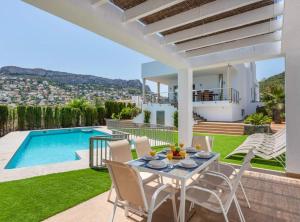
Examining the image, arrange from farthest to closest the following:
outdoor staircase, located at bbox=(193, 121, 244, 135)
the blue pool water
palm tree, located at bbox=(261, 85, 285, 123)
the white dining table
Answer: palm tree, located at bbox=(261, 85, 285, 123) < outdoor staircase, located at bbox=(193, 121, 244, 135) < the blue pool water < the white dining table

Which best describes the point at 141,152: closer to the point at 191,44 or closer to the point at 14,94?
the point at 191,44

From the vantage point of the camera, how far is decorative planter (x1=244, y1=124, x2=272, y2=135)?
1165 cm

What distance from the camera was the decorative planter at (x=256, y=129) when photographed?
11.6m

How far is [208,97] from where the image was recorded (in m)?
16.5

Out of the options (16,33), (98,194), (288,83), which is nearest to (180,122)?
(288,83)

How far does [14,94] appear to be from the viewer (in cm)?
1827

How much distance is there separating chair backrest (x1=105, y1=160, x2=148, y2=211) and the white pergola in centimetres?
248

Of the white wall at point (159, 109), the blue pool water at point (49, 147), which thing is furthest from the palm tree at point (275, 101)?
the blue pool water at point (49, 147)

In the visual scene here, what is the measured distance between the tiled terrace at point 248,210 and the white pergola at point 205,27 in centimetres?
148

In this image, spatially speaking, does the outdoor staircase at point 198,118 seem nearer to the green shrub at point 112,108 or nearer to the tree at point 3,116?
the green shrub at point 112,108


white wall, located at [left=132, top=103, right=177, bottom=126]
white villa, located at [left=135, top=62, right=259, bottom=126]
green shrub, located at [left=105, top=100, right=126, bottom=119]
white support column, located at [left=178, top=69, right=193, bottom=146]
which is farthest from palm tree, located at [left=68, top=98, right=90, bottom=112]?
white support column, located at [left=178, top=69, right=193, bottom=146]

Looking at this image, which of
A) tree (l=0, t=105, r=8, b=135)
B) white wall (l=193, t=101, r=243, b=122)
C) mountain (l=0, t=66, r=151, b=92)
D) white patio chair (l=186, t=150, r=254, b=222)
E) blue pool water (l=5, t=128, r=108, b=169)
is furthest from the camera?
mountain (l=0, t=66, r=151, b=92)

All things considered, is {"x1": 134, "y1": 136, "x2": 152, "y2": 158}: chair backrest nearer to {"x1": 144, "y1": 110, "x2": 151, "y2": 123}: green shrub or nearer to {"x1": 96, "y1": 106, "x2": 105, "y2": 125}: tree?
{"x1": 144, "y1": 110, "x2": 151, "y2": 123}: green shrub

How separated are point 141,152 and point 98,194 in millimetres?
1223
